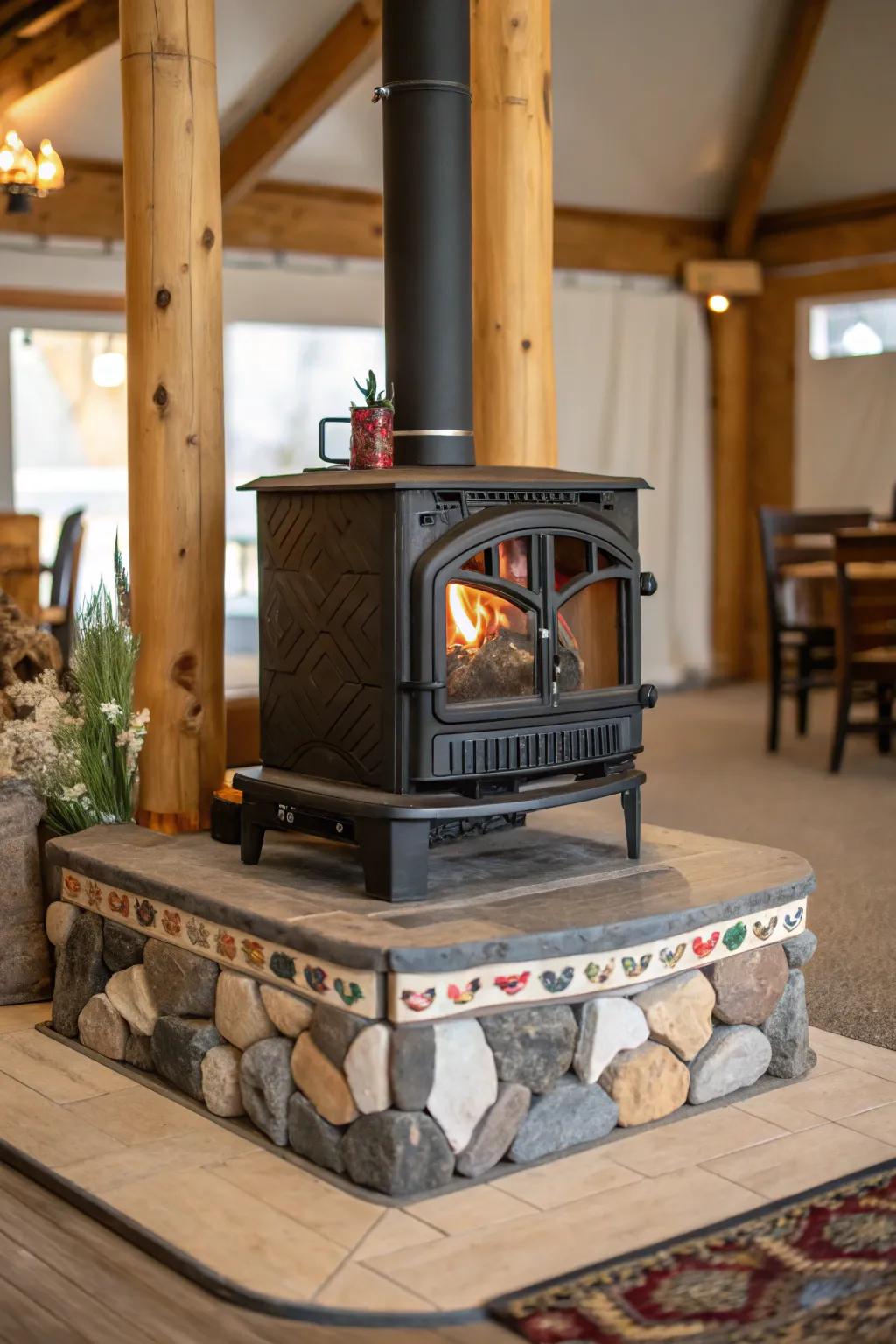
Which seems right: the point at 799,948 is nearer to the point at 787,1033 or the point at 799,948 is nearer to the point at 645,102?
the point at 787,1033

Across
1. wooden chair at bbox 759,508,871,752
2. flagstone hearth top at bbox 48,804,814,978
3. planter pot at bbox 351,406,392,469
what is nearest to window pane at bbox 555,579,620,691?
flagstone hearth top at bbox 48,804,814,978

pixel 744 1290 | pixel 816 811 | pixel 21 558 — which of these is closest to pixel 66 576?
pixel 21 558

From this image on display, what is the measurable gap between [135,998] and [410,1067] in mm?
782

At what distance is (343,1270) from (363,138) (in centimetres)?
602

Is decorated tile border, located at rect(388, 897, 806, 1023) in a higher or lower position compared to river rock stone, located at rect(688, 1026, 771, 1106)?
higher

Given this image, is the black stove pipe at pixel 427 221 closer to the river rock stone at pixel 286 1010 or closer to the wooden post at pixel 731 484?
the river rock stone at pixel 286 1010

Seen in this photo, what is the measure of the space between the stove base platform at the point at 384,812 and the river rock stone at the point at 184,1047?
0.34 meters

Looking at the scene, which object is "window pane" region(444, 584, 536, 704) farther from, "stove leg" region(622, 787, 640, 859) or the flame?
"stove leg" region(622, 787, 640, 859)

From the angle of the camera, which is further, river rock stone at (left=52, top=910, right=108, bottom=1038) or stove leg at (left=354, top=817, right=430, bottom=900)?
river rock stone at (left=52, top=910, right=108, bottom=1038)

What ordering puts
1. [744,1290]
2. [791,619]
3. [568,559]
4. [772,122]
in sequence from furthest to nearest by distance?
[772,122] < [791,619] < [568,559] < [744,1290]

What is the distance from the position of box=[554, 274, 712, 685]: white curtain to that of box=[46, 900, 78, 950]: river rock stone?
5.07 meters

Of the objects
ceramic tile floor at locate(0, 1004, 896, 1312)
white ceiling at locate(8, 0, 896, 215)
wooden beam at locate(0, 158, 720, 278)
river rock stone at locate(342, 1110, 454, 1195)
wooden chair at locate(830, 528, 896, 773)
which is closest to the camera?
ceramic tile floor at locate(0, 1004, 896, 1312)

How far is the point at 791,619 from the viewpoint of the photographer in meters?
6.27

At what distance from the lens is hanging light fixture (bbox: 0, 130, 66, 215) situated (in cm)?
547
